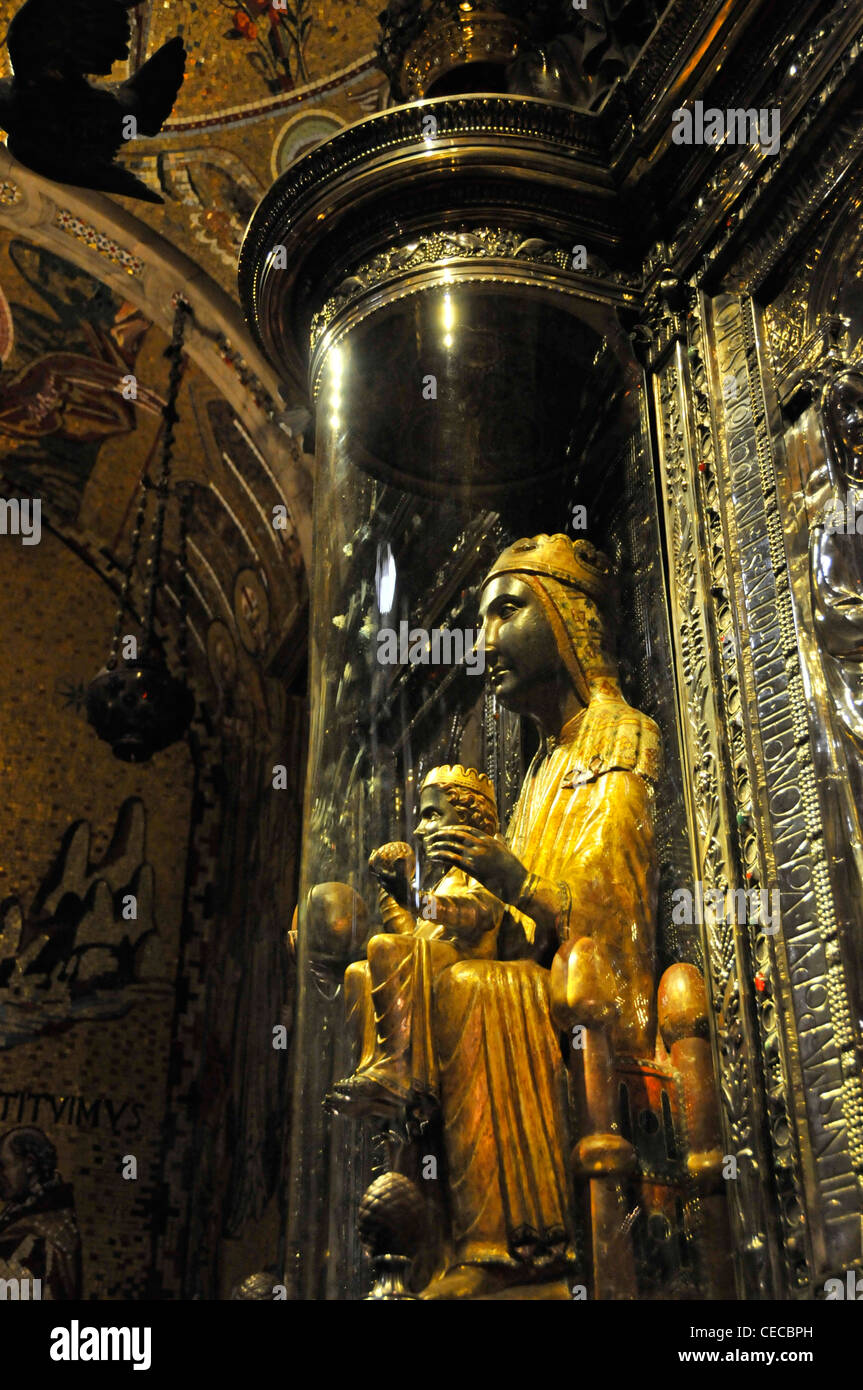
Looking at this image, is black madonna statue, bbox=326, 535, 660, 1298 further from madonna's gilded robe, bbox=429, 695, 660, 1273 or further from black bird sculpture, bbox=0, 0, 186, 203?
black bird sculpture, bbox=0, 0, 186, 203

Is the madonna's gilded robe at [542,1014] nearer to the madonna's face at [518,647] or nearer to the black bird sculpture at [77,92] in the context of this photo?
the madonna's face at [518,647]

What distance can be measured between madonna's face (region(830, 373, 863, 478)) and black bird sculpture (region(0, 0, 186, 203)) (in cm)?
Answer: 397

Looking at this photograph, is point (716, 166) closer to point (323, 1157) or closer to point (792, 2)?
point (792, 2)

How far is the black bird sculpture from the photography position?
620 centimetres

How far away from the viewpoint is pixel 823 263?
3887 millimetres

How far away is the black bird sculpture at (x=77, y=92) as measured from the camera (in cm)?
620

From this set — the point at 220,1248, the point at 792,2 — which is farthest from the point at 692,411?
the point at 220,1248

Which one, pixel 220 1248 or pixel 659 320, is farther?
pixel 220 1248

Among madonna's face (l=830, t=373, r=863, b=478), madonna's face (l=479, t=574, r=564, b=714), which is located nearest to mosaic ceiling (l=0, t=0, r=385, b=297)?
madonna's face (l=479, t=574, r=564, b=714)

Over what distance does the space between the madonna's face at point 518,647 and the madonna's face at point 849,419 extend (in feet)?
3.32

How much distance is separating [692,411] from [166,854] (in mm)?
7234

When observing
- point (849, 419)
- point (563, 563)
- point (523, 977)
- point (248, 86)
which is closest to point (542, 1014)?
point (523, 977)

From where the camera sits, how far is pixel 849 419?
357 cm

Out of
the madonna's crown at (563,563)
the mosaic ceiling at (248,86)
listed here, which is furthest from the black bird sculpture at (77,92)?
the madonna's crown at (563,563)
